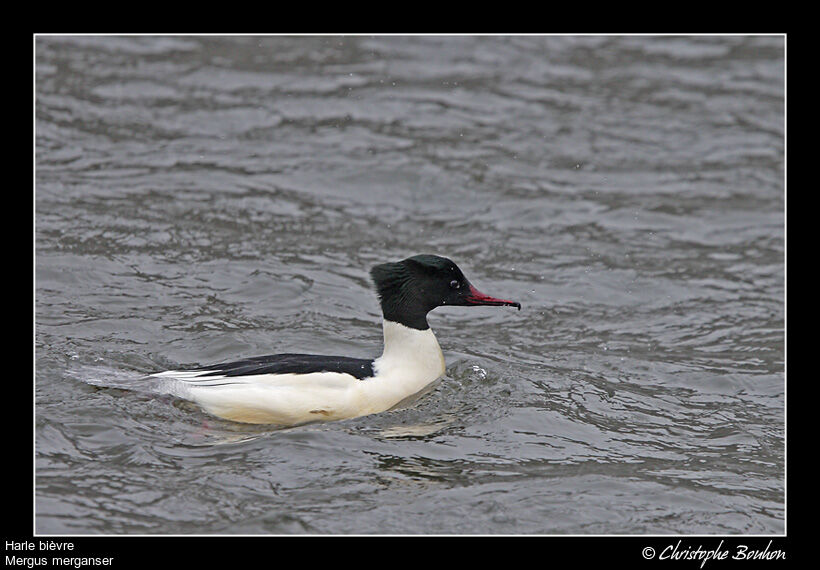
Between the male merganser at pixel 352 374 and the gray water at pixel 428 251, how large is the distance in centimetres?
16

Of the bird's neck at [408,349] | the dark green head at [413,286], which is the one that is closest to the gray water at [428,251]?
the bird's neck at [408,349]

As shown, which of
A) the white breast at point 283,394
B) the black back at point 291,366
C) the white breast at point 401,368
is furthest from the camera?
the white breast at point 401,368

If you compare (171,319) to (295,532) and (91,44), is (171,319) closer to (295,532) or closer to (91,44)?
(295,532)

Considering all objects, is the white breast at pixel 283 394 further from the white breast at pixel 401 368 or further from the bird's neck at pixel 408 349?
the bird's neck at pixel 408 349

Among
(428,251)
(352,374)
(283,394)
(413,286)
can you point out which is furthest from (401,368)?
(428,251)

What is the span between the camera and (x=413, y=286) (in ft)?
28.5

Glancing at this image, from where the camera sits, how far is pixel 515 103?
15453 mm

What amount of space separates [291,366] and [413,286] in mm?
1208

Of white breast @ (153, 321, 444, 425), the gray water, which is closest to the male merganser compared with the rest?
white breast @ (153, 321, 444, 425)

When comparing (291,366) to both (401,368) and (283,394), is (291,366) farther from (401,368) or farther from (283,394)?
(401,368)

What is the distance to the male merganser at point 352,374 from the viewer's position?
8.00m

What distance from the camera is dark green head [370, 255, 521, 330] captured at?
8.65 metres

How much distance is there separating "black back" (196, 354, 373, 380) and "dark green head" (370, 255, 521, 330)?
1.73 ft

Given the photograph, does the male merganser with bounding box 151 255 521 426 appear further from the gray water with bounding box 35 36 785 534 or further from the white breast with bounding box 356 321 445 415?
the gray water with bounding box 35 36 785 534
